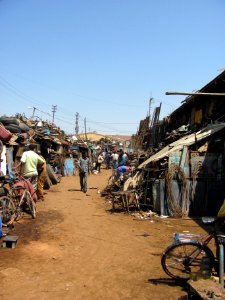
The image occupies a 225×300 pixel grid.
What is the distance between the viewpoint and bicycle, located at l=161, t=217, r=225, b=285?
5.34m

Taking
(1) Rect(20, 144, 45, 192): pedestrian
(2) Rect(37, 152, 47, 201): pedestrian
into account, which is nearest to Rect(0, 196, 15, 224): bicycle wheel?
(1) Rect(20, 144, 45, 192): pedestrian

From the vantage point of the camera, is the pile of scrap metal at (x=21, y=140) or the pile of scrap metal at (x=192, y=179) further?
the pile of scrap metal at (x=21, y=140)

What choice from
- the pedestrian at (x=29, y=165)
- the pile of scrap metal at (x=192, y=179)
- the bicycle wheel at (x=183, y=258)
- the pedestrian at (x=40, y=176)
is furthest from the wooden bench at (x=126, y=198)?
the bicycle wheel at (x=183, y=258)

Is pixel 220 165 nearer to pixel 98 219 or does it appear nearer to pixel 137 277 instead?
pixel 98 219

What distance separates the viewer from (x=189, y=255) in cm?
559

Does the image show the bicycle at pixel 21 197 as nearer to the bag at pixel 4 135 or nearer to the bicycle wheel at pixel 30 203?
the bicycle wheel at pixel 30 203

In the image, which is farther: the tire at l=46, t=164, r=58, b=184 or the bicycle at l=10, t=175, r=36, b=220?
the tire at l=46, t=164, r=58, b=184

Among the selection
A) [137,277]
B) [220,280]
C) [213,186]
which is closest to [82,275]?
[137,277]

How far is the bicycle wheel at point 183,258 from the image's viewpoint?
5492 mm

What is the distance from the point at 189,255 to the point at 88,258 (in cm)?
206

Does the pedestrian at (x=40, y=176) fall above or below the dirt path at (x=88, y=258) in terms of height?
above

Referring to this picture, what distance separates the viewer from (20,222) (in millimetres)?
9375

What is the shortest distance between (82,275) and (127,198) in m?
6.28

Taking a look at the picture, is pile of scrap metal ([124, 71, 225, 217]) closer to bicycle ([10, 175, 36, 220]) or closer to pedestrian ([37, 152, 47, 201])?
pedestrian ([37, 152, 47, 201])
